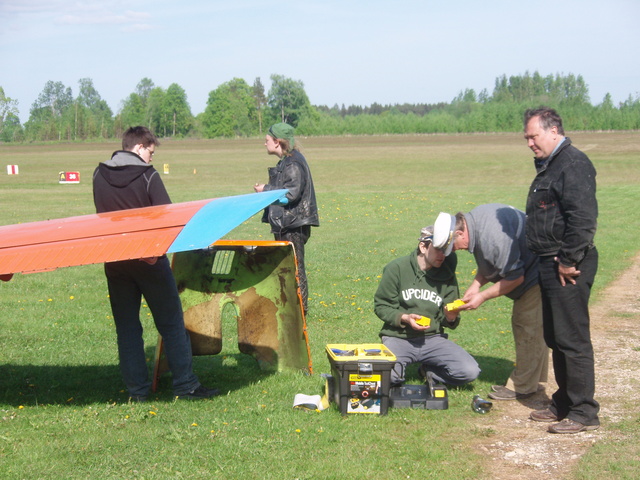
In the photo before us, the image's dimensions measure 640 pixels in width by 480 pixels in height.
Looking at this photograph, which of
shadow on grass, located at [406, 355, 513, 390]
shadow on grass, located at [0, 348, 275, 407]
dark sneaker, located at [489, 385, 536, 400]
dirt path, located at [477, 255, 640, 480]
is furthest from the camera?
shadow on grass, located at [406, 355, 513, 390]

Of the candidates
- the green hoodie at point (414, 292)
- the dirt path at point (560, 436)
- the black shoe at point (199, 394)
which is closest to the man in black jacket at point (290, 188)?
the green hoodie at point (414, 292)

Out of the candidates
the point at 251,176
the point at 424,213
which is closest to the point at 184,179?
the point at 251,176

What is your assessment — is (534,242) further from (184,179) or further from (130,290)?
(184,179)

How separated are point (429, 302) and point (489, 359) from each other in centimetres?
154

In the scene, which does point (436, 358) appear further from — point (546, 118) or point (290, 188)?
point (290, 188)

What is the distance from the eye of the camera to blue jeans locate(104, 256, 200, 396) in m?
5.94

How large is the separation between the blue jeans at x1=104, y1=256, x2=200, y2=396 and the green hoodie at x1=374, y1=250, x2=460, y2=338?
5.60 ft

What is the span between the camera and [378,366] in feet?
18.8

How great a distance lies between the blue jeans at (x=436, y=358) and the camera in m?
6.28

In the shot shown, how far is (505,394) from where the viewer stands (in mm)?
6262

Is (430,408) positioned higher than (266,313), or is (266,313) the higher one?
(266,313)

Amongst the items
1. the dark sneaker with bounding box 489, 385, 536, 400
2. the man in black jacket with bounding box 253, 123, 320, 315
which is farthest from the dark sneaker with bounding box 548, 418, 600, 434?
the man in black jacket with bounding box 253, 123, 320, 315

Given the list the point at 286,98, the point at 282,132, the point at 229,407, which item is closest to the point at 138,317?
the point at 229,407

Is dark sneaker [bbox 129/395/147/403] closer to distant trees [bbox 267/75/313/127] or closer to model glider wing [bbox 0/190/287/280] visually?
model glider wing [bbox 0/190/287/280]
